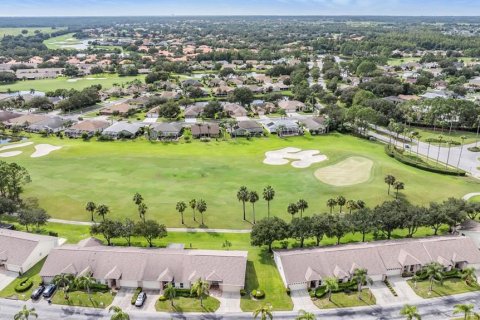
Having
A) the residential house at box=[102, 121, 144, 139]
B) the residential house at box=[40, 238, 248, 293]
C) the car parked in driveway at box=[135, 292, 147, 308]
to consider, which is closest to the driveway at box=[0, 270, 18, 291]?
the residential house at box=[40, 238, 248, 293]

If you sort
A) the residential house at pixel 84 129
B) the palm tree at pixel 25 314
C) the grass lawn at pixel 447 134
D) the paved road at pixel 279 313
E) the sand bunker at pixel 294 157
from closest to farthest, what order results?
1. the palm tree at pixel 25 314
2. the paved road at pixel 279 313
3. the sand bunker at pixel 294 157
4. the grass lawn at pixel 447 134
5. the residential house at pixel 84 129

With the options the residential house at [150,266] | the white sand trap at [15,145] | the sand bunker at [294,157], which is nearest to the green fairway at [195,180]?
the sand bunker at [294,157]

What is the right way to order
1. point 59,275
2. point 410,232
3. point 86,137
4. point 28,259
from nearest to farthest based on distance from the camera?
point 59,275 < point 28,259 < point 410,232 < point 86,137

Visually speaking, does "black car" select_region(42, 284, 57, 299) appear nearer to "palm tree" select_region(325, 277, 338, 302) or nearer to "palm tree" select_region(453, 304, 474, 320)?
"palm tree" select_region(325, 277, 338, 302)

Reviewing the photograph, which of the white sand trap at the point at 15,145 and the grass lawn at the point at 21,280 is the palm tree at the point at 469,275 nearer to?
the grass lawn at the point at 21,280

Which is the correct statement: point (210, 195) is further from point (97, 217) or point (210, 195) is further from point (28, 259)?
point (28, 259)

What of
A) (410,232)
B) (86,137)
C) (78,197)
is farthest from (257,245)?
(86,137)
